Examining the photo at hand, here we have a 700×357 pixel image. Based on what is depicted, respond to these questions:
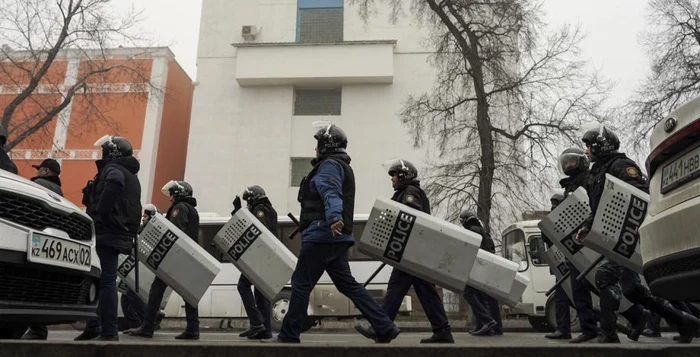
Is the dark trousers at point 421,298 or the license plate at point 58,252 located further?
the dark trousers at point 421,298

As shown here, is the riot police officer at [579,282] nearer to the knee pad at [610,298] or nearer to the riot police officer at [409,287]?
the knee pad at [610,298]

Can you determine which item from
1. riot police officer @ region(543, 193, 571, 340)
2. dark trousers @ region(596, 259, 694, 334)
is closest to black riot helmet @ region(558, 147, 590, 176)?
riot police officer @ region(543, 193, 571, 340)

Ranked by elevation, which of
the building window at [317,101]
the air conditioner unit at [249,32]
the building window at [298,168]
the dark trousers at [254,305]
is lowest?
the dark trousers at [254,305]

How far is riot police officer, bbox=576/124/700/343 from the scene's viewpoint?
251 inches

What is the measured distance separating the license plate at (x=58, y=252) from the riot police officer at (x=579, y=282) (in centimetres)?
534

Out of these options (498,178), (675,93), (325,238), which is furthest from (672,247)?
(675,93)

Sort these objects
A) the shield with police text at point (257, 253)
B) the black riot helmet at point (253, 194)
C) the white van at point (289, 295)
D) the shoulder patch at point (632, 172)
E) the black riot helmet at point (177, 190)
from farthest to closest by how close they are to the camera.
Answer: the white van at point (289, 295) < the black riot helmet at point (253, 194) < the black riot helmet at point (177, 190) < the shield with police text at point (257, 253) < the shoulder patch at point (632, 172)

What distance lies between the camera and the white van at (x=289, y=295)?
1297cm

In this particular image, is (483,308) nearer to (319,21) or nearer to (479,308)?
(479,308)

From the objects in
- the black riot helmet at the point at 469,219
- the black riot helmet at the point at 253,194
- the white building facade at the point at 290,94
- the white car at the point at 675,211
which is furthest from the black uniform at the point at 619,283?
the white building facade at the point at 290,94

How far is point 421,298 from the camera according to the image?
643 centimetres

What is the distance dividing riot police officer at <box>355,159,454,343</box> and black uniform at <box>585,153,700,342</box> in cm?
175

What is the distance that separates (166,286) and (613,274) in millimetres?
5374

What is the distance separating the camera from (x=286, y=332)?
5.27 metres
